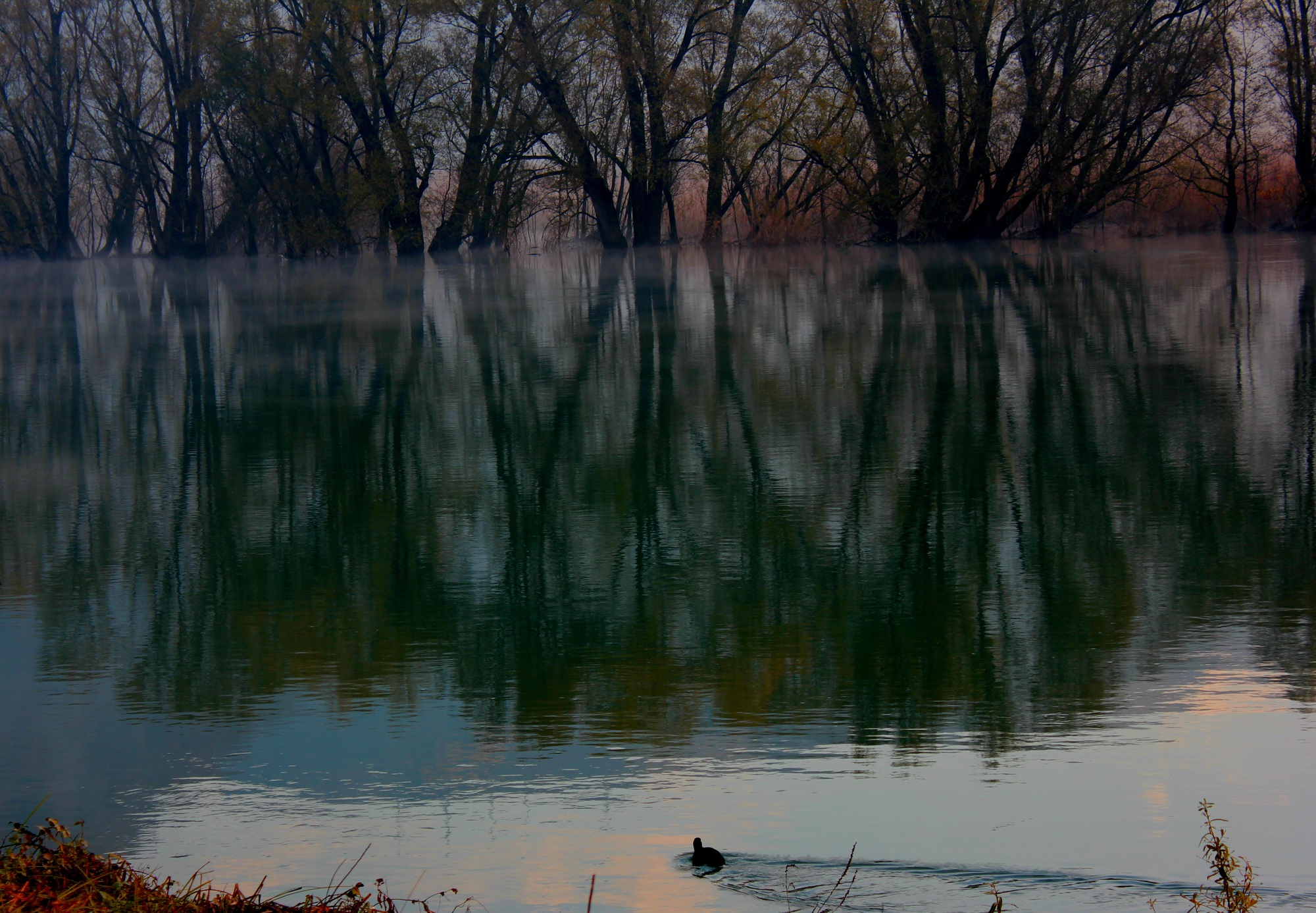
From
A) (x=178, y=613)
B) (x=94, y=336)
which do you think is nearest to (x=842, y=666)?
(x=178, y=613)

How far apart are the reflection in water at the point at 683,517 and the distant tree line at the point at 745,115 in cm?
1964

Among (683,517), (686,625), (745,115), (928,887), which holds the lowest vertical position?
(928,887)

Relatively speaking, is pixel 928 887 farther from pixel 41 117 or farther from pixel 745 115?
pixel 41 117

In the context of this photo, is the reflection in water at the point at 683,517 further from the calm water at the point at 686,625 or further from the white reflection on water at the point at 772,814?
the white reflection on water at the point at 772,814

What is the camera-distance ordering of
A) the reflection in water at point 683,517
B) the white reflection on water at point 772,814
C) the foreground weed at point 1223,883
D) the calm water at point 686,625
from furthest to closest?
the reflection in water at point 683,517
the calm water at point 686,625
the white reflection on water at point 772,814
the foreground weed at point 1223,883

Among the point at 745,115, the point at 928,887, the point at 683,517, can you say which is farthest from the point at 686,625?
the point at 745,115

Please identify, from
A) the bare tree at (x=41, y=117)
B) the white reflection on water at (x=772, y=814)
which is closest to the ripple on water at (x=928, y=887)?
the white reflection on water at (x=772, y=814)

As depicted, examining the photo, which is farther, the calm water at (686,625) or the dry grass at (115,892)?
the calm water at (686,625)

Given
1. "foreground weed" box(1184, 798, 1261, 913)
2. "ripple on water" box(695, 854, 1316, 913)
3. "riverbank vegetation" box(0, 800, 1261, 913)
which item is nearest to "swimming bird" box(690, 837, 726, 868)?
"ripple on water" box(695, 854, 1316, 913)

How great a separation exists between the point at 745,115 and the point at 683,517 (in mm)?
27395

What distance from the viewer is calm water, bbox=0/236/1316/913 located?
8.59ft

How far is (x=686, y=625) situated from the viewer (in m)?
3.98

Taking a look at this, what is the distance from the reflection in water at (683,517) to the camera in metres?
3.61

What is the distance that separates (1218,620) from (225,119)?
4000cm
